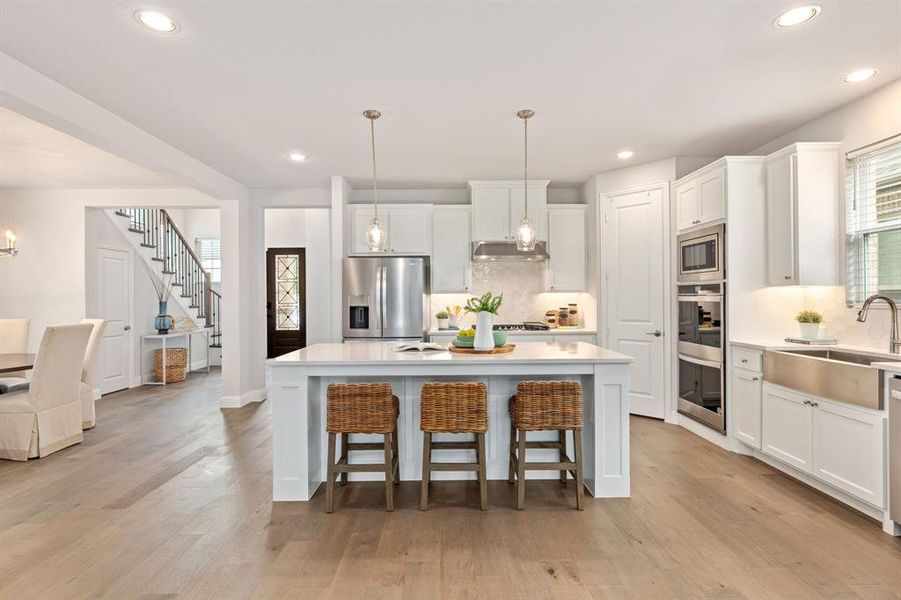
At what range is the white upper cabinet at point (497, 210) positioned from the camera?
5703 mm

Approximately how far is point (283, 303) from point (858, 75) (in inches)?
316

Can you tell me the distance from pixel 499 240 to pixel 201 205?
3861 mm

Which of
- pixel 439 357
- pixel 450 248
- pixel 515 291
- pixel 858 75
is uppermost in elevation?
pixel 858 75

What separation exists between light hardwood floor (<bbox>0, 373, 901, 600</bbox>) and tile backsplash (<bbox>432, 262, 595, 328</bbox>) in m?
2.64

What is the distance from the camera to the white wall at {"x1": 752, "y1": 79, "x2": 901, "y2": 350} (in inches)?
129

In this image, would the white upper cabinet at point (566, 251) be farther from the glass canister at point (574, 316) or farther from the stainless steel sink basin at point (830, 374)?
the stainless steel sink basin at point (830, 374)

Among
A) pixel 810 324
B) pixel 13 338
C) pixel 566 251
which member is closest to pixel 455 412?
pixel 810 324

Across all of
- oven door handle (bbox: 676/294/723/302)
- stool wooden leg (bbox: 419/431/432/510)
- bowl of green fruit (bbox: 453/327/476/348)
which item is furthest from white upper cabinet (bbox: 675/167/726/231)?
stool wooden leg (bbox: 419/431/432/510)

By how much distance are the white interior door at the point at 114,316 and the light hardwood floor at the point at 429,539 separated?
301cm

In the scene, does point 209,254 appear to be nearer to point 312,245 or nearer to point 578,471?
point 312,245

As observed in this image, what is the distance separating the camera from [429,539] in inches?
101

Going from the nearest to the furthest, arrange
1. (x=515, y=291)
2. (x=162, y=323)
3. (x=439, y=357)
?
(x=439, y=357) → (x=515, y=291) → (x=162, y=323)

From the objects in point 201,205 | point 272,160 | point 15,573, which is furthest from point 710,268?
point 201,205

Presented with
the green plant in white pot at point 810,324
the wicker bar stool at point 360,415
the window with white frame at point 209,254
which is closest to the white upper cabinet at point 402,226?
the wicker bar stool at point 360,415
